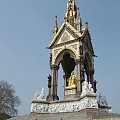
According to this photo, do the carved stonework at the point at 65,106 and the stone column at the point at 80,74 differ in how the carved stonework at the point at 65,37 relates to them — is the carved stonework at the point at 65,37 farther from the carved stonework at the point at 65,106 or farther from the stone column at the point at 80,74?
the carved stonework at the point at 65,106

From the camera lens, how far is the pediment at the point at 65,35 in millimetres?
23930

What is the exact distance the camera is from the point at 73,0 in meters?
27.0

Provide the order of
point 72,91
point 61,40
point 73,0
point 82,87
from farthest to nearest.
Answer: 1. point 73,0
2. point 61,40
3. point 72,91
4. point 82,87

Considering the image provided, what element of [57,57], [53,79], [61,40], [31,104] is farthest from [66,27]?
[31,104]

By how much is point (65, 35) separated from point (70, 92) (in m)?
5.50

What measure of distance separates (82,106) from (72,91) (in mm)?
3419

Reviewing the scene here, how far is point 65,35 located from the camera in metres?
24.6

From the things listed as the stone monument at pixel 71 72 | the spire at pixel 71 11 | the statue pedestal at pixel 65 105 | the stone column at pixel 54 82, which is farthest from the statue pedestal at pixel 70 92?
the spire at pixel 71 11

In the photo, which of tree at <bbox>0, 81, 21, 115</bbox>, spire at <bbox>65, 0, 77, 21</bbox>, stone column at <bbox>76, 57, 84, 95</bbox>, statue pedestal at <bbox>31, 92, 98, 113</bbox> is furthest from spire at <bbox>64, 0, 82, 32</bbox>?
tree at <bbox>0, 81, 21, 115</bbox>

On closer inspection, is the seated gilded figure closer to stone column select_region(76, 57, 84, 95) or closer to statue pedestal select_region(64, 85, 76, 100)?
statue pedestal select_region(64, 85, 76, 100)

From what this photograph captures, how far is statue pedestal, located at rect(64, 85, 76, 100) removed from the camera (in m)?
22.7

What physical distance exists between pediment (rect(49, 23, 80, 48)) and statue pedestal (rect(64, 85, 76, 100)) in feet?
14.5

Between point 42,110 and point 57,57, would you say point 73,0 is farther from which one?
point 42,110

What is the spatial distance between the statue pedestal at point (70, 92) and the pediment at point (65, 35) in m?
4.41
